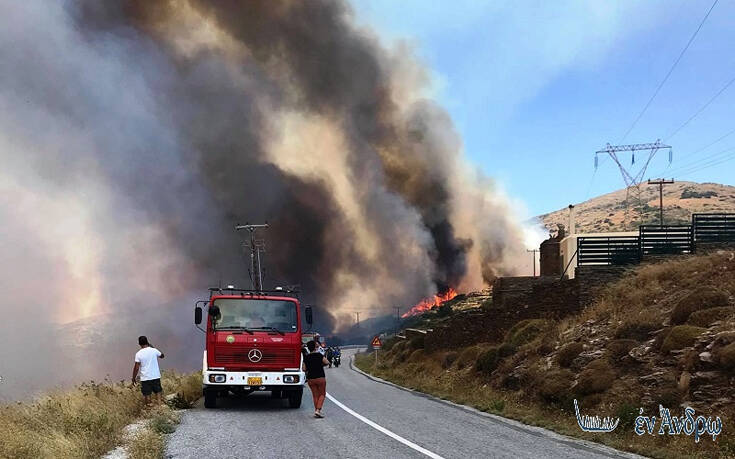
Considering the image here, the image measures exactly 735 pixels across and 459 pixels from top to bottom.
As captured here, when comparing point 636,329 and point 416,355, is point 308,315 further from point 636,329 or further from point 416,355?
point 416,355

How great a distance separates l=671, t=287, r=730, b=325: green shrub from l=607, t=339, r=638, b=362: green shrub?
1101 millimetres

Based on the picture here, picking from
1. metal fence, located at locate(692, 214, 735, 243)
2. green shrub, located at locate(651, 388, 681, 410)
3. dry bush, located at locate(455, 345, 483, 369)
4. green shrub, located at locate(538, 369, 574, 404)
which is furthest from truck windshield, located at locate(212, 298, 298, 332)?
metal fence, located at locate(692, 214, 735, 243)

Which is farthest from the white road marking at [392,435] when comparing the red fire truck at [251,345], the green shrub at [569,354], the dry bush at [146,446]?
the green shrub at [569,354]

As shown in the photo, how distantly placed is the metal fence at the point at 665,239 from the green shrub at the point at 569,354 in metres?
10.5

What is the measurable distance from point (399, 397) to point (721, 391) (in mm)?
10548

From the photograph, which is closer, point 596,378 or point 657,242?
point 596,378

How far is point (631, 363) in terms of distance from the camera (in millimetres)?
14047

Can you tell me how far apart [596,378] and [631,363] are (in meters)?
0.92

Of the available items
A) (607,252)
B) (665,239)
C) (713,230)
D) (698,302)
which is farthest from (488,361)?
(713,230)

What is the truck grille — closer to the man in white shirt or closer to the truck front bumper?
the truck front bumper

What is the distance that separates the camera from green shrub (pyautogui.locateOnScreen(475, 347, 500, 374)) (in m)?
21.5

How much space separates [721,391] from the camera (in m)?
11.0

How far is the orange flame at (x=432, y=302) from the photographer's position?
83688 mm

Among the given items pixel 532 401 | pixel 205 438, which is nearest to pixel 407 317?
pixel 532 401
